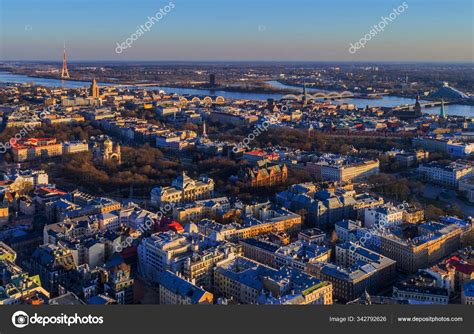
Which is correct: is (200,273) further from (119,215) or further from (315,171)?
(315,171)

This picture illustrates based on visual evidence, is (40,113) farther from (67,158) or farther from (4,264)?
(4,264)

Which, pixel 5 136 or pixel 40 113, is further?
pixel 40 113

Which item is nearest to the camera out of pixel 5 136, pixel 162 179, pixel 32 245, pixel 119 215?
pixel 32 245

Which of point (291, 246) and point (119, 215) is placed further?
point (119, 215)

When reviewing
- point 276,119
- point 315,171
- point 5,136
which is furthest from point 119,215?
point 276,119

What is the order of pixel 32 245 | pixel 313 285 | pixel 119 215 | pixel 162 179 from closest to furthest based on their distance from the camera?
pixel 313 285 < pixel 32 245 < pixel 119 215 < pixel 162 179

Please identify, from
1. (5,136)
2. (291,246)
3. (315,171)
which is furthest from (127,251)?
(5,136)

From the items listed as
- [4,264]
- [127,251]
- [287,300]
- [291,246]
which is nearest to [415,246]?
[291,246]

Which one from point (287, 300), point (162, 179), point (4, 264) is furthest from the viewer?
point (162, 179)

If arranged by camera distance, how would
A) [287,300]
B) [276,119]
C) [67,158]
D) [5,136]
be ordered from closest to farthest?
1. [287,300]
2. [67,158]
3. [5,136]
4. [276,119]
